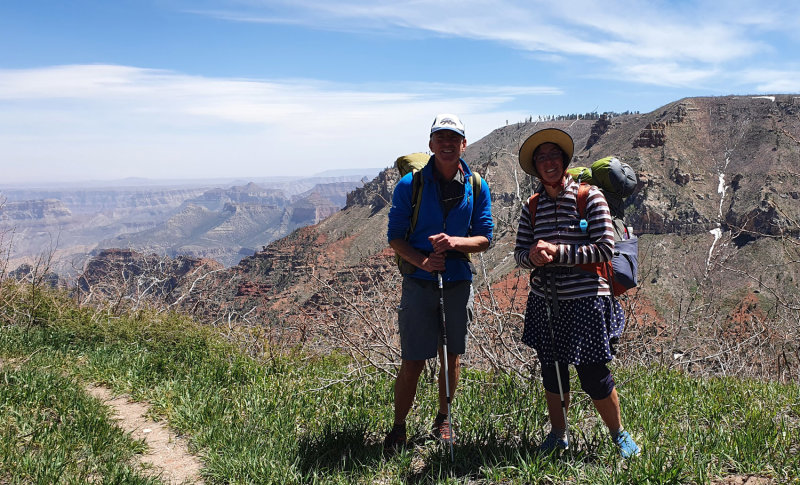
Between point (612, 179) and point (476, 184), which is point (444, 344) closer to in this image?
point (476, 184)

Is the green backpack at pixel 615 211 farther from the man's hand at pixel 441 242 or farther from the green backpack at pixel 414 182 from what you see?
the man's hand at pixel 441 242

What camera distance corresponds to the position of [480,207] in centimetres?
310

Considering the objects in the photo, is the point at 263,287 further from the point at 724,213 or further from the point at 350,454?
the point at 350,454

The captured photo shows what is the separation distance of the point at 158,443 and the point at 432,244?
7.57ft

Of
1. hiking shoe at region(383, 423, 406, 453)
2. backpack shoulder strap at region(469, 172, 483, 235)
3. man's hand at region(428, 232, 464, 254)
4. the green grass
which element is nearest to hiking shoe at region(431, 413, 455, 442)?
the green grass

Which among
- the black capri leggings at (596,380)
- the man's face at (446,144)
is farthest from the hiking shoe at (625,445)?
the man's face at (446,144)

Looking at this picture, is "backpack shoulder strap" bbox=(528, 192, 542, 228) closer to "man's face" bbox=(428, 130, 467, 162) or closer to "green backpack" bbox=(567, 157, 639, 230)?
"green backpack" bbox=(567, 157, 639, 230)

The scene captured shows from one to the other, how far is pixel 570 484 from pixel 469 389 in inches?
57.6

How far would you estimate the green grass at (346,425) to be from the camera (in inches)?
107

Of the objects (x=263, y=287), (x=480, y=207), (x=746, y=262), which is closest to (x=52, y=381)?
(x=480, y=207)

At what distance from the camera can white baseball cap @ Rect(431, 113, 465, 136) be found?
2852 mm

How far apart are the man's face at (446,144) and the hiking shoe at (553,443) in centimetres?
169

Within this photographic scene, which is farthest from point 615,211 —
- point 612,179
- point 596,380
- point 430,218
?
point 430,218

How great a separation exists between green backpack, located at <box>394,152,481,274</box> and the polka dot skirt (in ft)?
2.54
